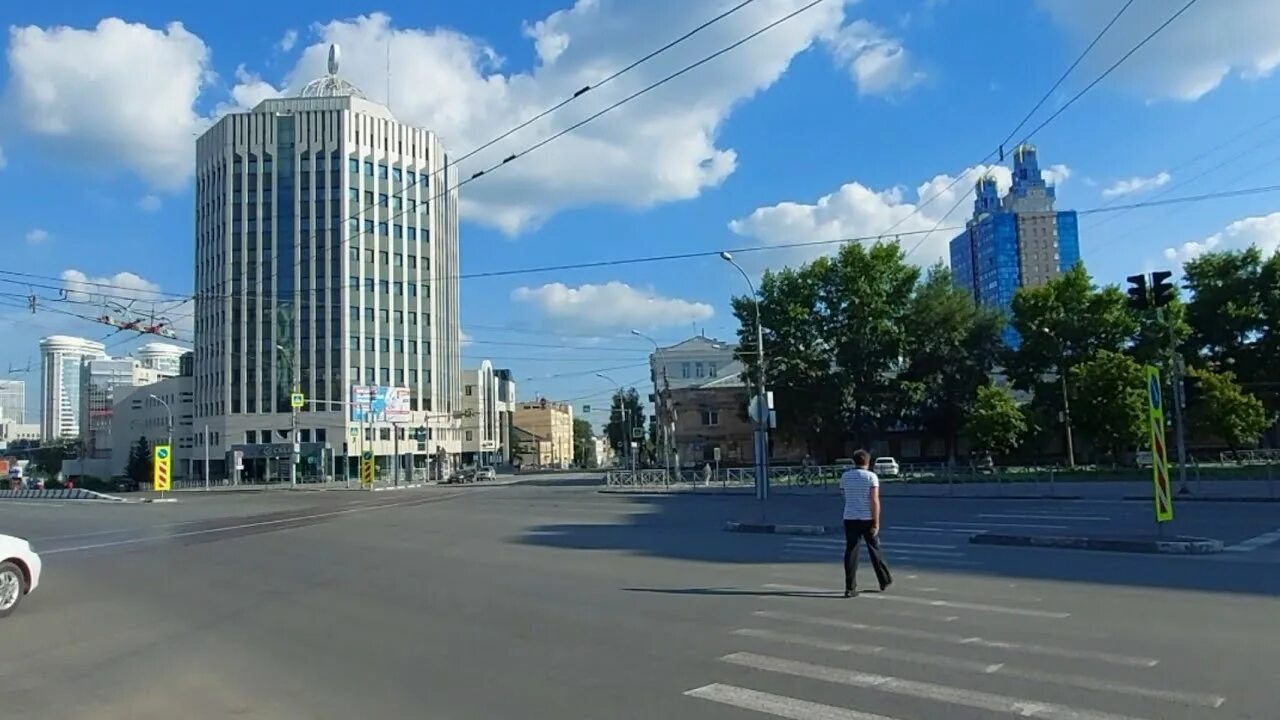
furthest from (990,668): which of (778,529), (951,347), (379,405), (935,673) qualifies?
(379,405)

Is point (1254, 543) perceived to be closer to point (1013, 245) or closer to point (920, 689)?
point (920, 689)

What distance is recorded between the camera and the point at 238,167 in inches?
3450

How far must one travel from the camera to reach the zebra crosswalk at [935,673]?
6016 mm

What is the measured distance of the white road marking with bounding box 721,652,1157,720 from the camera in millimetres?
5852

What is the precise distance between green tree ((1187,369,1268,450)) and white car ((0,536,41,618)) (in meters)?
54.4

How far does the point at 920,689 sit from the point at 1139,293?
20.8 m

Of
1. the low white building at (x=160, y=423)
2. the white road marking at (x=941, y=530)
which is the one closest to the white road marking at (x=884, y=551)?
the white road marking at (x=941, y=530)

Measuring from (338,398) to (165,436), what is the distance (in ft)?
96.5

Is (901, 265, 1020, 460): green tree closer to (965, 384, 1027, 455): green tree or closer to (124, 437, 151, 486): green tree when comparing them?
→ (965, 384, 1027, 455): green tree

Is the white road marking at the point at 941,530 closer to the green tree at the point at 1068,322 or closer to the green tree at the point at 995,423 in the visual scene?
the green tree at the point at 995,423

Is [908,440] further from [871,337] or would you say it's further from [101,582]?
[101,582]

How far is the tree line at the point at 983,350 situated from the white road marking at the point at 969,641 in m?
47.2

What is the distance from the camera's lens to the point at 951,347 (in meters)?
68.4

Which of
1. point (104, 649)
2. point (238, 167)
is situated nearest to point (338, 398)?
point (238, 167)
